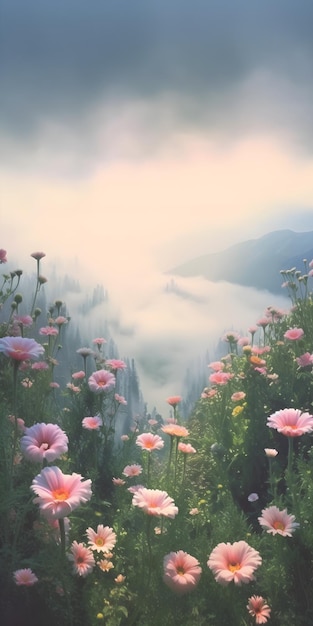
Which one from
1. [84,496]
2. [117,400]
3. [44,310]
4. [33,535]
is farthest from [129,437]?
[84,496]

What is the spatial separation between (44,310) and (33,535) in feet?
7.58

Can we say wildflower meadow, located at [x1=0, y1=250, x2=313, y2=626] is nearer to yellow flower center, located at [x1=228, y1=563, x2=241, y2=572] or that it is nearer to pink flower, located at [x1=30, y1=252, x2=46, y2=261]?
yellow flower center, located at [x1=228, y1=563, x2=241, y2=572]

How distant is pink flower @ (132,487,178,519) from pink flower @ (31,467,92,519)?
301mm

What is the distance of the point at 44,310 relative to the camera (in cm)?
452

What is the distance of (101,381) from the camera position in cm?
342

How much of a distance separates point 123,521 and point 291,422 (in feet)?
3.37

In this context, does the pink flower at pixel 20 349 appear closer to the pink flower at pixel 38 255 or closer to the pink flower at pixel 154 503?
the pink flower at pixel 154 503

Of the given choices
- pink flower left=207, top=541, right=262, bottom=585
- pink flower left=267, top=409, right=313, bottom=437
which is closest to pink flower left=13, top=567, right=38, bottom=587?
pink flower left=207, top=541, right=262, bottom=585

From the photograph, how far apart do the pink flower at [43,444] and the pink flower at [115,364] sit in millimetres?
1688

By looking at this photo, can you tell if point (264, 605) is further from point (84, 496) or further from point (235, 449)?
point (235, 449)

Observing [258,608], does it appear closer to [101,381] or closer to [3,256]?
[101,381]

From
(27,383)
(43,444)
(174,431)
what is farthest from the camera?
(27,383)

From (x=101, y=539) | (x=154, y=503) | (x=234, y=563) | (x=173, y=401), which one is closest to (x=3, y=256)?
(x=173, y=401)

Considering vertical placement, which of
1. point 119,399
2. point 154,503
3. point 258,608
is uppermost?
point 119,399
